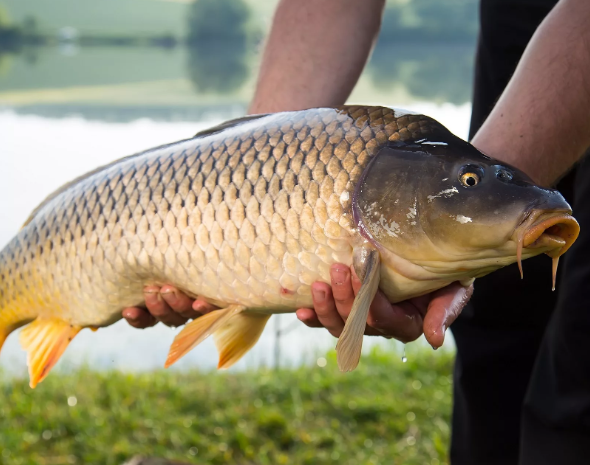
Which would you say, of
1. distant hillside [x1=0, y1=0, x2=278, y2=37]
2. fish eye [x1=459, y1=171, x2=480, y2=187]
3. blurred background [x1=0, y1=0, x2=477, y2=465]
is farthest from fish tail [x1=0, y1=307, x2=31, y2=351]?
distant hillside [x1=0, y1=0, x2=278, y2=37]

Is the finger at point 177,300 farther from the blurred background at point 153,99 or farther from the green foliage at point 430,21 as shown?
the green foliage at point 430,21

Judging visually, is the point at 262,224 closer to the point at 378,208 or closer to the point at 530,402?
the point at 378,208

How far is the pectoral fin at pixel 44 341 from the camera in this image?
1.60 metres

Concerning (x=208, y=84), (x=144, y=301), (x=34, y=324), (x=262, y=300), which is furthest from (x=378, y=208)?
(x=208, y=84)

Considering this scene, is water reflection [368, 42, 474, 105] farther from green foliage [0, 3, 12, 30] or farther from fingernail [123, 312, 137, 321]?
green foliage [0, 3, 12, 30]

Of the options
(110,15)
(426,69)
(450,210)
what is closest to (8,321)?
(450,210)

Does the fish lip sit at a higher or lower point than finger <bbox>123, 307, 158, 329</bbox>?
higher

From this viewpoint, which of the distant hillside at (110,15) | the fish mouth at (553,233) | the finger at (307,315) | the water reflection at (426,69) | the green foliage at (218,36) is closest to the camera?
the fish mouth at (553,233)

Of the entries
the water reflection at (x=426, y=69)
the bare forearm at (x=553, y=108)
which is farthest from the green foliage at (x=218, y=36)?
the bare forearm at (x=553, y=108)

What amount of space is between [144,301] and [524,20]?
1.21 m

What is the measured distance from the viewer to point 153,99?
43.3ft

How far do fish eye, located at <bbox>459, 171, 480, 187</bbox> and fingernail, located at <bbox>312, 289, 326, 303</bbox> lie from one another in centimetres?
32

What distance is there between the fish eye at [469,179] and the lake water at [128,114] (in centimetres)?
37

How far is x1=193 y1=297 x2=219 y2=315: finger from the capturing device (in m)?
1.45
